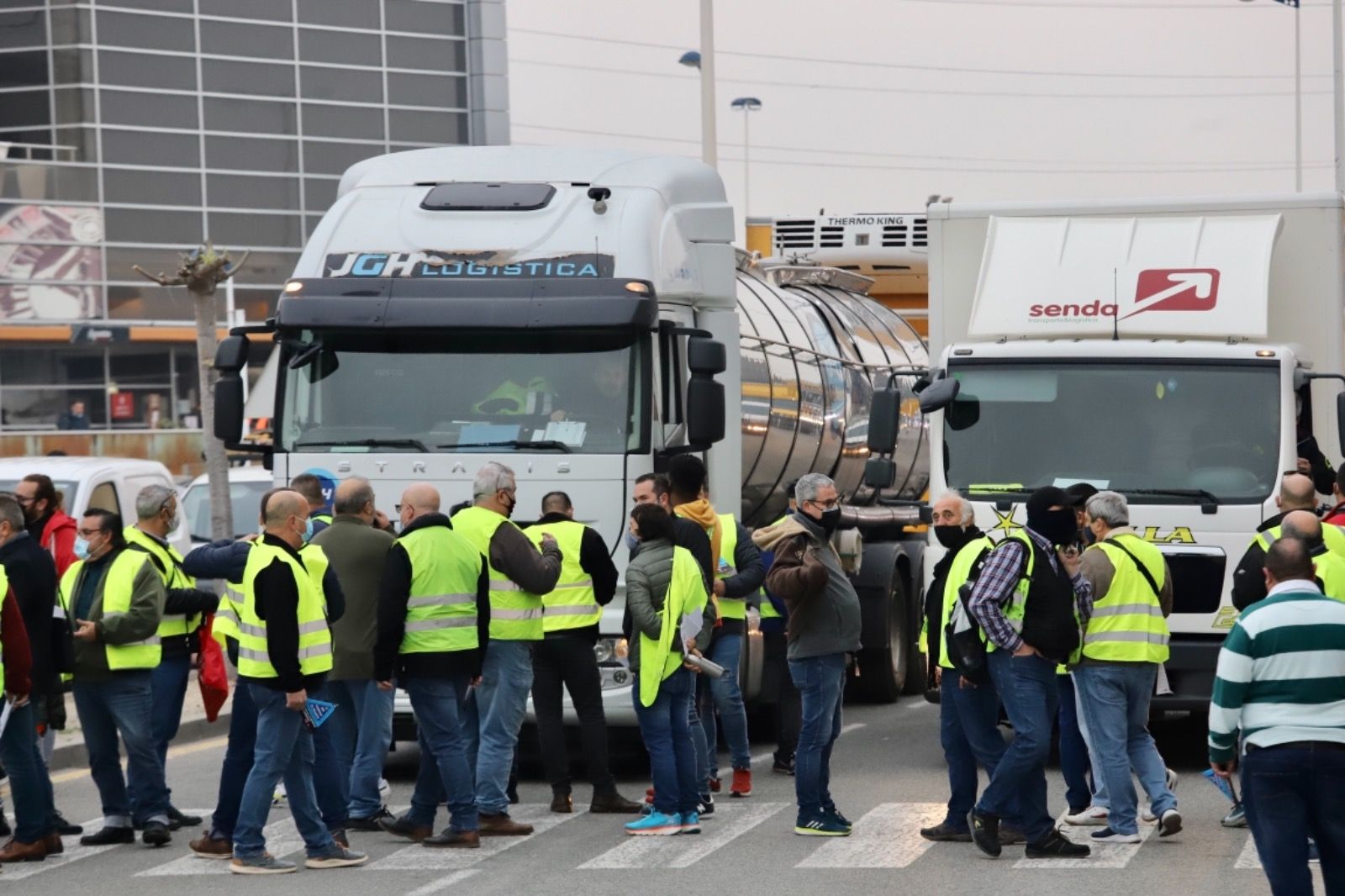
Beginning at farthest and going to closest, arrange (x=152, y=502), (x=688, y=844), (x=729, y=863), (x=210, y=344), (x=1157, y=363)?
(x=210, y=344), (x=1157, y=363), (x=152, y=502), (x=688, y=844), (x=729, y=863)

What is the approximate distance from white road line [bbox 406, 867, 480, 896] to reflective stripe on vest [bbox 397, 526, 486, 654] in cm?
114

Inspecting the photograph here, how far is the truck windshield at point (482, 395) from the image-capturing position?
41.9ft

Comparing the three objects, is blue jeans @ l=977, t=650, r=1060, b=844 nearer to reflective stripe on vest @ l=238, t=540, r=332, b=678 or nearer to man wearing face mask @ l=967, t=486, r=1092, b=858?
man wearing face mask @ l=967, t=486, r=1092, b=858

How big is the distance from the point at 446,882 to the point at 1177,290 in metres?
6.40

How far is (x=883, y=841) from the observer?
1084 centimetres

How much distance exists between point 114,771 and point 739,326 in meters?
5.46

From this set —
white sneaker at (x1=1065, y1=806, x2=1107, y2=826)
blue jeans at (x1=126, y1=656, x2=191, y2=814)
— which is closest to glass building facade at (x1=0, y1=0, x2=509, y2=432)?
blue jeans at (x1=126, y1=656, x2=191, y2=814)

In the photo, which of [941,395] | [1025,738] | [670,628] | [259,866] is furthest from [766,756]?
[259,866]

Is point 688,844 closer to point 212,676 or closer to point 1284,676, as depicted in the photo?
point 212,676

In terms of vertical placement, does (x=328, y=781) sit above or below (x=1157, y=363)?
below

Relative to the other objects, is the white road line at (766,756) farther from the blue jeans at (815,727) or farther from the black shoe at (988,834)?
the black shoe at (988,834)

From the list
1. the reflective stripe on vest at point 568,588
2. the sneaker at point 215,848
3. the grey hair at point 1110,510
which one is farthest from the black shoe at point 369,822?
the grey hair at point 1110,510

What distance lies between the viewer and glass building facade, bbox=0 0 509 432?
157 ft

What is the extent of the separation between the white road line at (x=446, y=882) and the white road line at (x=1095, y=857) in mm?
2525
